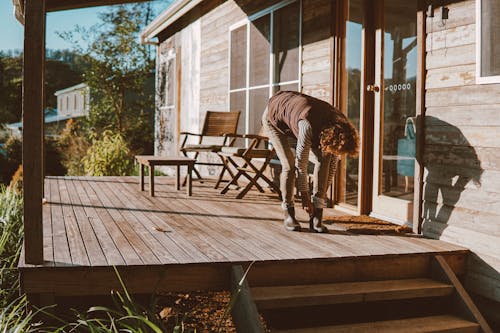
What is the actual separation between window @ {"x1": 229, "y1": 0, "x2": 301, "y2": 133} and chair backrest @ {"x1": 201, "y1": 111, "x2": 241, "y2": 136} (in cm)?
25

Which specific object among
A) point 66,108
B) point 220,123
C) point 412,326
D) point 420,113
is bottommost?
point 412,326

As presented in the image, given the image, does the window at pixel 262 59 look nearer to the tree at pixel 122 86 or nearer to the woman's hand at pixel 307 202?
the woman's hand at pixel 307 202

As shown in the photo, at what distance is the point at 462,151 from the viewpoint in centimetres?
372

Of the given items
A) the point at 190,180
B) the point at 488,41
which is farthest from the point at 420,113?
the point at 190,180

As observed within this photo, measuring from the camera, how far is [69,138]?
47.2ft

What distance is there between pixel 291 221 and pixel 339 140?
84 cm

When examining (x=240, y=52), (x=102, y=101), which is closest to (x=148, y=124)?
(x=102, y=101)

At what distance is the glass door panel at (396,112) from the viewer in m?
4.48

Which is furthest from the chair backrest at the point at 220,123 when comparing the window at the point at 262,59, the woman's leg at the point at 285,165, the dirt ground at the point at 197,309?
the dirt ground at the point at 197,309

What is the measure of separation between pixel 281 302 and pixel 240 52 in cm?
506

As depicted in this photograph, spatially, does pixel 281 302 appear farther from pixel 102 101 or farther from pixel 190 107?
pixel 102 101

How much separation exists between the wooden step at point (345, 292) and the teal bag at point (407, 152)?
3.97 feet

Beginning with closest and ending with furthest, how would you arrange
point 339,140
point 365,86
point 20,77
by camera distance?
point 339,140
point 365,86
point 20,77

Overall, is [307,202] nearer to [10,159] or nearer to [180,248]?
[180,248]
